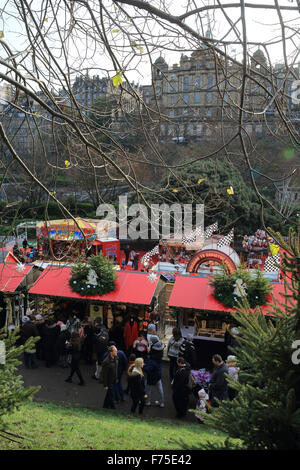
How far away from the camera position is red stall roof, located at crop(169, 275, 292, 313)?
8.55 meters

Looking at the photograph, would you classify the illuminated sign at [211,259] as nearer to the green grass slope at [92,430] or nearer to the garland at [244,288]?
the garland at [244,288]

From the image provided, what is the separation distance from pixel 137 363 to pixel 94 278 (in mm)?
3444

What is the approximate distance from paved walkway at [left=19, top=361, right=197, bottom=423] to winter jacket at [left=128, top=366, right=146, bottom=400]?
43 cm

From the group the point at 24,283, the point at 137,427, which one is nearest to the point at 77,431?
the point at 137,427

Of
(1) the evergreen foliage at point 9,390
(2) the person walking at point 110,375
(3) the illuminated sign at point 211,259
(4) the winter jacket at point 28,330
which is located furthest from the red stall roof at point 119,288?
(1) the evergreen foliage at point 9,390

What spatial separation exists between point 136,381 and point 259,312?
3361 millimetres

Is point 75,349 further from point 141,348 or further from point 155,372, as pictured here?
point 155,372

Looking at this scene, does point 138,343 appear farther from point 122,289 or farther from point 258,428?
point 258,428

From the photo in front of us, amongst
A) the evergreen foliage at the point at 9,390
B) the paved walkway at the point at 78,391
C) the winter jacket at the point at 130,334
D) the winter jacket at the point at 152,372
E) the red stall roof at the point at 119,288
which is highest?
the evergreen foliage at the point at 9,390

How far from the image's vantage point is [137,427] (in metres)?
5.44

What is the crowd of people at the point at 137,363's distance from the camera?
612 centimetres

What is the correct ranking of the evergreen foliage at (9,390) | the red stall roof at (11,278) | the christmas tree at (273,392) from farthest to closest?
the red stall roof at (11,278)
the evergreen foliage at (9,390)
the christmas tree at (273,392)

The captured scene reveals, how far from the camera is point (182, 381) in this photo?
20.5ft

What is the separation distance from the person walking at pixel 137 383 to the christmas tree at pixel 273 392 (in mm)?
3126
